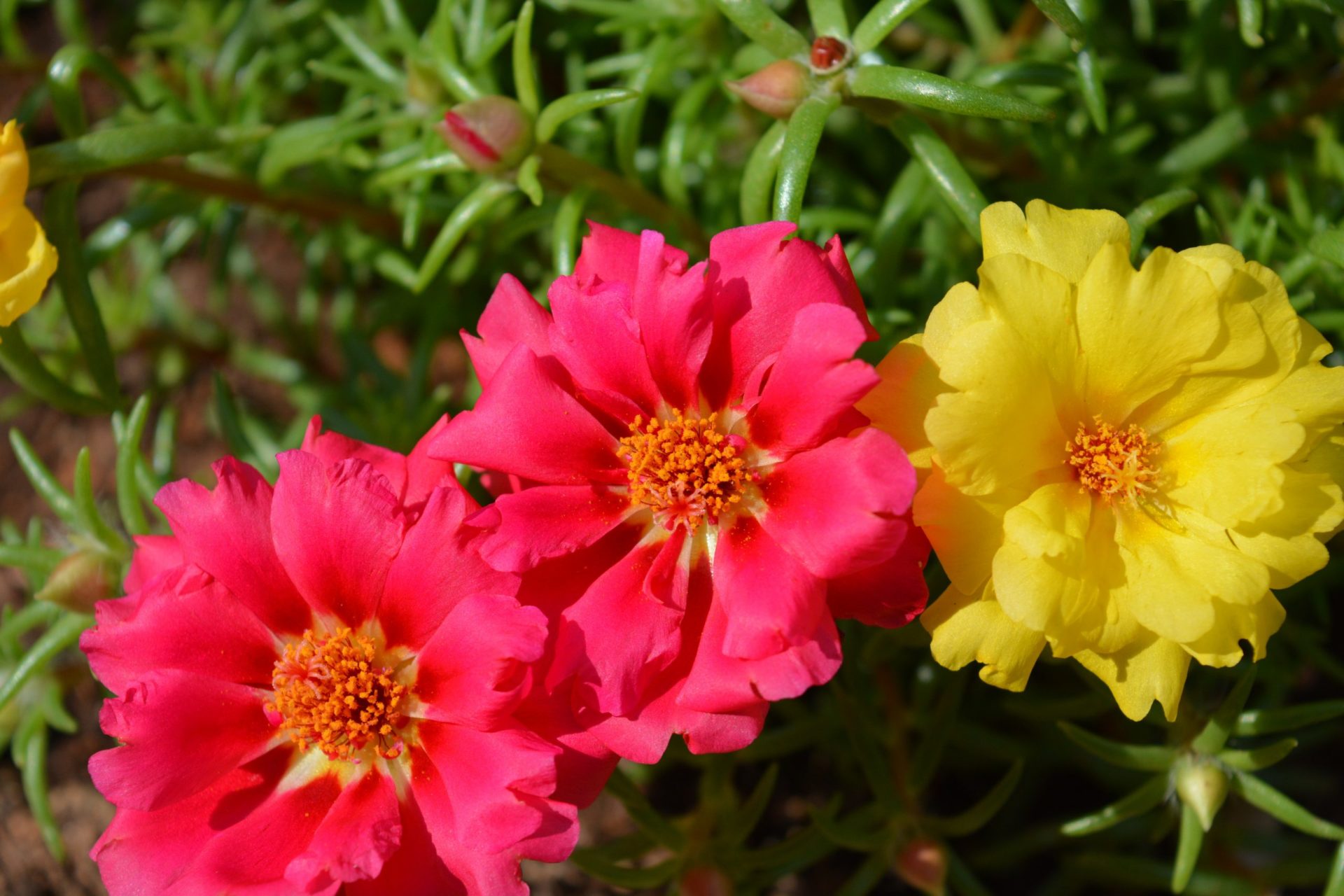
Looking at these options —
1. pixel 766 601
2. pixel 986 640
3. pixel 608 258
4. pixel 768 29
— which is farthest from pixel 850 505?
pixel 768 29

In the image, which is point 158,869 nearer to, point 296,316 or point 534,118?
point 534,118

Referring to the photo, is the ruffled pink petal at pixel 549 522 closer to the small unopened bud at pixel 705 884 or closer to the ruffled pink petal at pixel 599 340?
the ruffled pink petal at pixel 599 340

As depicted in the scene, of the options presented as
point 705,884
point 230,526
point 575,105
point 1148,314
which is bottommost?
point 705,884

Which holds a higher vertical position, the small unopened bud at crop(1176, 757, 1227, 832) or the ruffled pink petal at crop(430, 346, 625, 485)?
the ruffled pink petal at crop(430, 346, 625, 485)

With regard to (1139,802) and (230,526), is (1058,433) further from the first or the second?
(230,526)

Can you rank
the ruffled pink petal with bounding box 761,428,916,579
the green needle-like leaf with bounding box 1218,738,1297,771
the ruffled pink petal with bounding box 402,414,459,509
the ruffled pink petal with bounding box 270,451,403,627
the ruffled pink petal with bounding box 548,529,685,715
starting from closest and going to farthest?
the ruffled pink petal with bounding box 761,428,916,579
the ruffled pink petal with bounding box 548,529,685,715
the ruffled pink petal with bounding box 270,451,403,627
the ruffled pink petal with bounding box 402,414,459,509
the green needle-like leaf with bounding box 1218,738,1297,771

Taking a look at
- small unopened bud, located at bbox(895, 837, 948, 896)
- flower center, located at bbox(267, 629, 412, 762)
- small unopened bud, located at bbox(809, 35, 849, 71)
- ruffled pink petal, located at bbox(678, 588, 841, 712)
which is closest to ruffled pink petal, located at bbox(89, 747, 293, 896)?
flower center, located at bbox(267, 629, 412, 762)

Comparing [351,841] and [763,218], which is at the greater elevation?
[763,218]

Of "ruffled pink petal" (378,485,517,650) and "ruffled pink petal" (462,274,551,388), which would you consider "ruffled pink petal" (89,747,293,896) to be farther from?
"ruffled pink petal" (462,274,551,388)
